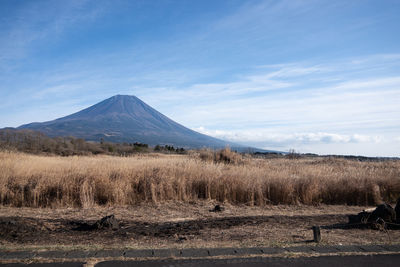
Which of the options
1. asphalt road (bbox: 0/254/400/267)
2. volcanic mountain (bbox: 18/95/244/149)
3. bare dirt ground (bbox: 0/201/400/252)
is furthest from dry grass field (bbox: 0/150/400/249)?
volcanic mountain (bbox: 18/95/244/149)

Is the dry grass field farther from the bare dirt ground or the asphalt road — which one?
the asphalt road

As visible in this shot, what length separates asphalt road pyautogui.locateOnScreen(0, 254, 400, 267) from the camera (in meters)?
5.00

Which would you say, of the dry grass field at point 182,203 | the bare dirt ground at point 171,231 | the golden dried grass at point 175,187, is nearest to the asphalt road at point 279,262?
the bare dirt ground at point 171,231

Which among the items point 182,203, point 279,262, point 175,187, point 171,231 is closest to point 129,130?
point 175,187

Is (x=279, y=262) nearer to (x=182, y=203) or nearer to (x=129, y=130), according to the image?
(x=182, y=203)

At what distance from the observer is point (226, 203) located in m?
11.0

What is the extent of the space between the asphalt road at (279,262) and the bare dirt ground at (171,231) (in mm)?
753

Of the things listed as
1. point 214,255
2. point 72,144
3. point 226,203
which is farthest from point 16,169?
point 72,144

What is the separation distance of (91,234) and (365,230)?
5572mm

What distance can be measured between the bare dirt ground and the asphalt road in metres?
0.75

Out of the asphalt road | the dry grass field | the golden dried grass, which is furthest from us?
the golden dried grass

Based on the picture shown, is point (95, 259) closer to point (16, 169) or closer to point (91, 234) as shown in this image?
point (91, 234)

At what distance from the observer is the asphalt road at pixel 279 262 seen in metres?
5.00

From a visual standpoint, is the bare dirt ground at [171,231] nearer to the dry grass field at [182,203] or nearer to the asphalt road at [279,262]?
the dry grass field at [182,203]
